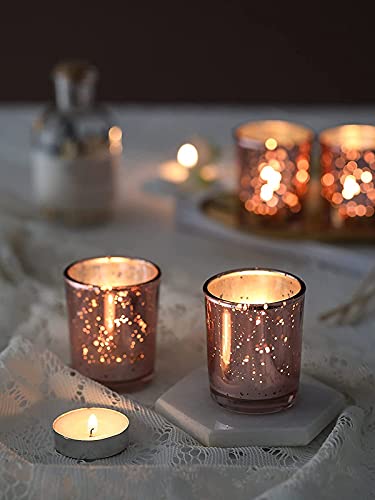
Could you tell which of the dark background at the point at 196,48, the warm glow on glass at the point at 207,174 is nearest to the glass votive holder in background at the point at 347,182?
the warm glow on glass at the point at 207,174

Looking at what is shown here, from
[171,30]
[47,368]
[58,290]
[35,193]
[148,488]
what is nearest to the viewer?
[148,488]

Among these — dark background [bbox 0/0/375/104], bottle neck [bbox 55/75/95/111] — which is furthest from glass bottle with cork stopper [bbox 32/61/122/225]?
dark background [bbox 0/0/375/104]

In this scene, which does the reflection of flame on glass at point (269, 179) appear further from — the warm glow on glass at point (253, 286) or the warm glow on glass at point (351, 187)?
the warm glow on glass at point (253, 286)

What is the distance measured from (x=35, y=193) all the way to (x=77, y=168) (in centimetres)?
15

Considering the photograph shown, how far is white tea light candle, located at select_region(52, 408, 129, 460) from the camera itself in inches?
27.7

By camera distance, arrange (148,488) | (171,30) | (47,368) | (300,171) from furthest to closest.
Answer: (171,30)
(300,171)
(47,368)
(148,488)

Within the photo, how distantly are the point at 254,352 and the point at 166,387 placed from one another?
0.45 feet

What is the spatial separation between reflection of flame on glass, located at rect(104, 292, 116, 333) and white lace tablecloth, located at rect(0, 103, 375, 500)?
0.18 feet

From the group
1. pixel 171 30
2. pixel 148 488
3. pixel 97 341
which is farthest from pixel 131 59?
pixel 148 488

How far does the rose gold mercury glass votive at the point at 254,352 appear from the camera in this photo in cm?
73

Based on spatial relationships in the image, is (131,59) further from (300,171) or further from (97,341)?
(97,341)

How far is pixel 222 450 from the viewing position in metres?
0.71

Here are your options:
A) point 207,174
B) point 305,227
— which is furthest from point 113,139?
point 305,227

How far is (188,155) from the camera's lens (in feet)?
4.91
